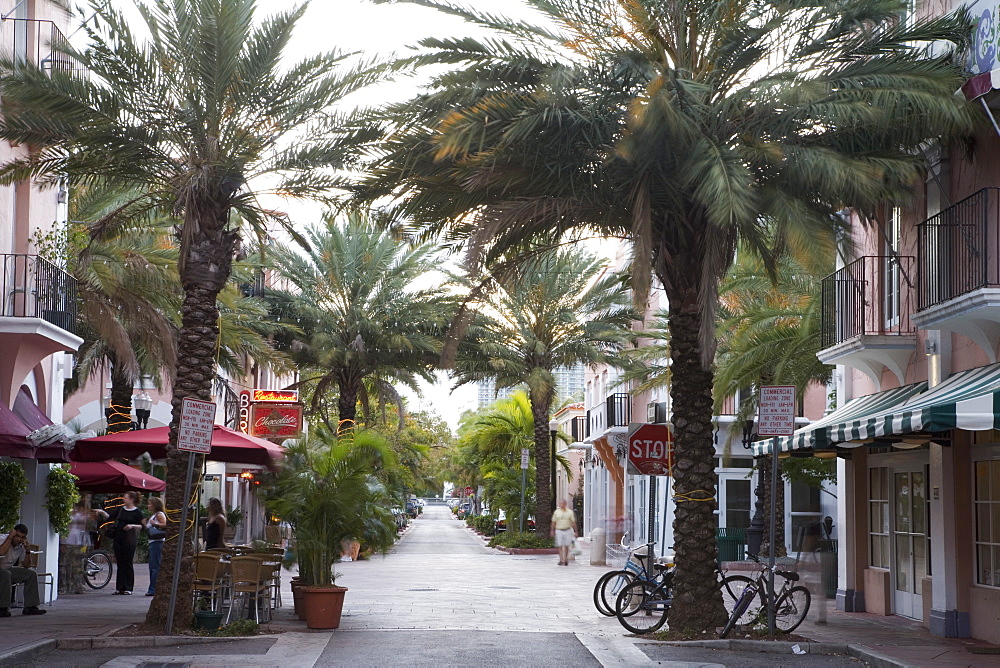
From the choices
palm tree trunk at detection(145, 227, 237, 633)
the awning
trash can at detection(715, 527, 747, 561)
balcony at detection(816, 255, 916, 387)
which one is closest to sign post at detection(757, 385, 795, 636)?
the awning

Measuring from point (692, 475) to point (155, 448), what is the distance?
777cm

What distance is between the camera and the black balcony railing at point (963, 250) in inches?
553

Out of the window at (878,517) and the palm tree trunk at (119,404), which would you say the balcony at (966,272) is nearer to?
the window at (878,517)

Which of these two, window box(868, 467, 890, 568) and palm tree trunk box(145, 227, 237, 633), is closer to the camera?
palm tree trunk box(145, 227, 237, 633)

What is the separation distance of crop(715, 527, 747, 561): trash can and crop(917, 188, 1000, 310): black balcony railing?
21039 millimetres

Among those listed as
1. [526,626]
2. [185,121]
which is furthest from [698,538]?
[185,121]

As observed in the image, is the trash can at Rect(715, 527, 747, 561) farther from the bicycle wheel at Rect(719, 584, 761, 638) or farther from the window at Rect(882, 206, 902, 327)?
the bicycle wheel at Rect(719, 584, 761, 638)

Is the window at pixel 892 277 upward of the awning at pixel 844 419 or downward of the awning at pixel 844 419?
upward

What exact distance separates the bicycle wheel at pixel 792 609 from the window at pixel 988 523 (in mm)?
2357

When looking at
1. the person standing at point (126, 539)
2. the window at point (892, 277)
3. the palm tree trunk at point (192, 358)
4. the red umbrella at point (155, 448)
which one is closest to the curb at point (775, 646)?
the window at point (892, 277)

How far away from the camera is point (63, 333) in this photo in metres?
19.6

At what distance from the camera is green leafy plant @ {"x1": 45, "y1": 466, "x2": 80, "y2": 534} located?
20.4m

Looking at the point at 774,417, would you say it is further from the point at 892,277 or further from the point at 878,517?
the point at 878,517

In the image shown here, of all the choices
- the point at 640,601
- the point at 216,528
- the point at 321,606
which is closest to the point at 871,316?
the point at 640,601
